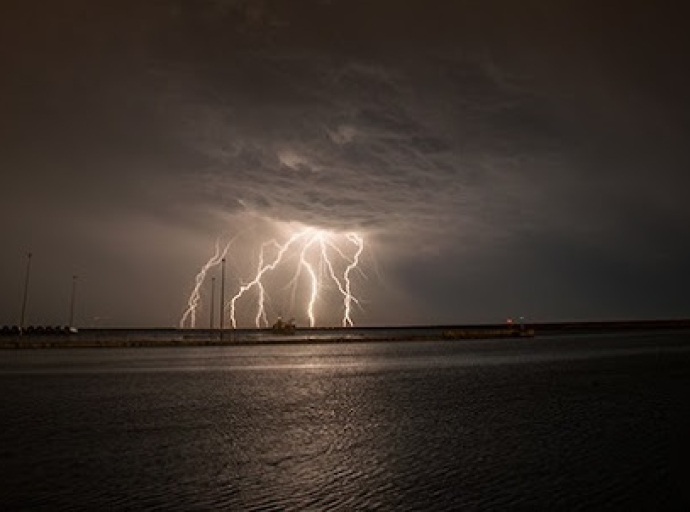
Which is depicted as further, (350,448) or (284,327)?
(284,327)

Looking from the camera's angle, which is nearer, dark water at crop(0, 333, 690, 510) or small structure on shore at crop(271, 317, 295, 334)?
dark water at crop(0, 333, 690, 510)

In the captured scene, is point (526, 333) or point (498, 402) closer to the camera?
point (498, 402)

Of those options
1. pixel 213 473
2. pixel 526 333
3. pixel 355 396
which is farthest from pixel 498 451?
pixel 526 333

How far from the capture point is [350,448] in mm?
15617

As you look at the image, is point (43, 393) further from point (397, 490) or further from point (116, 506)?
point (397, 490)

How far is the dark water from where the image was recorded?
10.8 meters

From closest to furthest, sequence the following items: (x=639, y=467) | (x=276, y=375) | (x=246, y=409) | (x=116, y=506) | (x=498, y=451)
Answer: (x=116, y=506)
(x=639, y=467)
(x=498, y=451)
(x=246, y=409)
(x=276, y=375)

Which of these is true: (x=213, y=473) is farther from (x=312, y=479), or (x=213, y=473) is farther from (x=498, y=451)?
(x=498, y=451)

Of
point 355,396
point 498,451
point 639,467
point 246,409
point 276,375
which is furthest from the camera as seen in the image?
point 276,375

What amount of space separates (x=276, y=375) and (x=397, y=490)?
108ft

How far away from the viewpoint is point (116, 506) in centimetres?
1025

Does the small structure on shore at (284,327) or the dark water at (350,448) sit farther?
the small structure on shore at (284,327)

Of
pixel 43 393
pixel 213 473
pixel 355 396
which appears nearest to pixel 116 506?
pixel 213 473

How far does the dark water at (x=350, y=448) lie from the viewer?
10.8 meters
